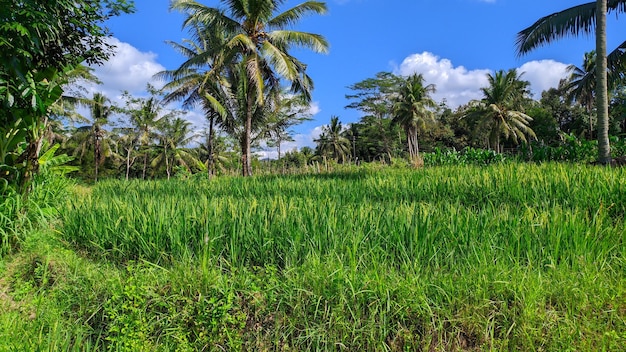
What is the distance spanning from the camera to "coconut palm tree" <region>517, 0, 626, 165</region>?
841 centimetres

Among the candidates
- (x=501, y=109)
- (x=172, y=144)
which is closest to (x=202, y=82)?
(x=172, y=144)

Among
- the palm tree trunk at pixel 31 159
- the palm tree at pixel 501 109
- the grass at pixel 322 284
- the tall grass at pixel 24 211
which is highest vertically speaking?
the palm tree at pixel 501 109

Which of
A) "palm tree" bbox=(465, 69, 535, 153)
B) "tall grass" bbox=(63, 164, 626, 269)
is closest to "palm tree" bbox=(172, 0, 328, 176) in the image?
"tall grass" bbox=(63, 164, 626, 269)

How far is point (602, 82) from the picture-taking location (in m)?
8.49

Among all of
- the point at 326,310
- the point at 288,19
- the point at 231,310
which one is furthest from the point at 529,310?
the point at 288,19

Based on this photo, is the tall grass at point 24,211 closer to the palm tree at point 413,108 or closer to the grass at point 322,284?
the grass at point 322,284

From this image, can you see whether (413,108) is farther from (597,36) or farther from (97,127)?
(97,127)

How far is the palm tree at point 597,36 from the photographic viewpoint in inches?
331

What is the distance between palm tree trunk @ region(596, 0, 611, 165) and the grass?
6708 mm

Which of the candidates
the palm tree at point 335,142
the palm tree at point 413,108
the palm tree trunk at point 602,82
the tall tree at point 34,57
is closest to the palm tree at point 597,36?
the palm tree trunk at point 602,82

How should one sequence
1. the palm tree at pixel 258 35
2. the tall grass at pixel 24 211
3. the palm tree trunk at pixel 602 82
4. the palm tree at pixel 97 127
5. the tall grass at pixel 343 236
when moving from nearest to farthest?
the tall grass at pixel 343 236, the tall grass at pixel 24 211, the palm tree trunk at pixel 602 82, the palm tree at pixel 258 35, the palm tree at pixel 97 127

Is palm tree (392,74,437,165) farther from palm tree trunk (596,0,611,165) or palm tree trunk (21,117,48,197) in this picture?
palm tree trunk (21,117,48,197)

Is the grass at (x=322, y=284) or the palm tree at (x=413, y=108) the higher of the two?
the palm tree at (x=413, y=108)

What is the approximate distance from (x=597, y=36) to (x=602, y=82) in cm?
110
